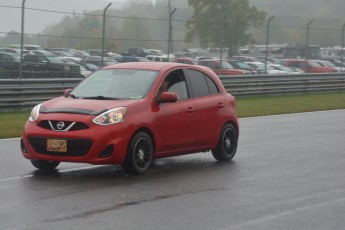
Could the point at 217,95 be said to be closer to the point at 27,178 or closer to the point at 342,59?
the point at 27,178

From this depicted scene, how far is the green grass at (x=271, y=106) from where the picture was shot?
17.4 metres

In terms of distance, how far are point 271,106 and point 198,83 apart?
1330 centimetres

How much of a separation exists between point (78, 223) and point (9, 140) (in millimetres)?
7582

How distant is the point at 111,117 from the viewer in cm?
1034

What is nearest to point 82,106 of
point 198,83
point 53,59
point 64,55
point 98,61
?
point 198,83

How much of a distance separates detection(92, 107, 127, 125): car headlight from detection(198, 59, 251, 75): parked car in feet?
57.9

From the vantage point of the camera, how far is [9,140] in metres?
14.9

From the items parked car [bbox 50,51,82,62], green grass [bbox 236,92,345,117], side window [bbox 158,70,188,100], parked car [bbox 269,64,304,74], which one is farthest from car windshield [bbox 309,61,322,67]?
side window [bbox 158,70,188,100]

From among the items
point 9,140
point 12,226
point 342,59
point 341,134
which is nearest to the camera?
point 12,226

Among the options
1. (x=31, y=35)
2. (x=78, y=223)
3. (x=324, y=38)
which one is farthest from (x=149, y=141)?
(x=324, y=38)

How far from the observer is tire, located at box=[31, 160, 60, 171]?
1095 centimetres

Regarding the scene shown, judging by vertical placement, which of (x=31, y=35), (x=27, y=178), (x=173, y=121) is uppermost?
(x=31, y=35)

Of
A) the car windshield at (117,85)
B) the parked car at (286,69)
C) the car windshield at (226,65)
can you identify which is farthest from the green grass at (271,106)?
the car windshield at (117,85)

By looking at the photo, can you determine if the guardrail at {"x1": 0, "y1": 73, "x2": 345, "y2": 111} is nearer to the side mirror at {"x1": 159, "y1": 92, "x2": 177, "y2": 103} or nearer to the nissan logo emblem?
the side mirror at {"x1": 159, "y1": 92, "x2": 177, "y2": 103}
